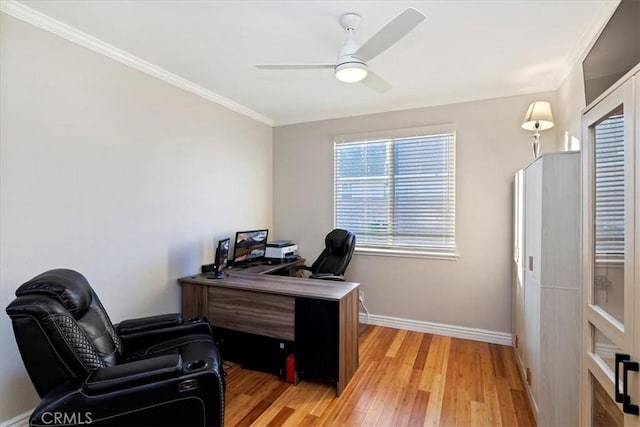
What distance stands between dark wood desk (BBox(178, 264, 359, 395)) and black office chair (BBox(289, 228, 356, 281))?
72 cm

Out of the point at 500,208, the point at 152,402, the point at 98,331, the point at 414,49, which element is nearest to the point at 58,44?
the point at 98,331

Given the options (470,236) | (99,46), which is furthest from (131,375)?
(470,236)

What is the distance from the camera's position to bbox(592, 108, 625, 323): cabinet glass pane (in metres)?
1.08

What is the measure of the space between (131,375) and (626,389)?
195 cm

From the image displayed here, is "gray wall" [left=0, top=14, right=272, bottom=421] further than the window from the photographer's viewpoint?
No

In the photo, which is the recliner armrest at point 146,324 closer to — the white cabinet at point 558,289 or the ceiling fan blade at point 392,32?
the ceiling fan blade at point 392,32

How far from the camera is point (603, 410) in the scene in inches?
47.3

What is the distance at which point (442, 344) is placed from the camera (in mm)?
3314

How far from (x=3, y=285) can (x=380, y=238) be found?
3348mm

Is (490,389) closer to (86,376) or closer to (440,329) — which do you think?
(440,329)

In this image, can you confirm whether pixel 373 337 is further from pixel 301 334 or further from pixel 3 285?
pixel 3 285

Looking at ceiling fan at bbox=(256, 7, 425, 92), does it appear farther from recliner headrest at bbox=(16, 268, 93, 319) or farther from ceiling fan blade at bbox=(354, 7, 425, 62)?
recliner headrest at bbox=(16, 268, 93, 319)

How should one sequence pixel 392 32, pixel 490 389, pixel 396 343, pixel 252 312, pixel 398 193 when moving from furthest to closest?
pixel 398 193 < pixel 396 343 < pixel 252 312 < pixel 490 389 < pixel 392 32

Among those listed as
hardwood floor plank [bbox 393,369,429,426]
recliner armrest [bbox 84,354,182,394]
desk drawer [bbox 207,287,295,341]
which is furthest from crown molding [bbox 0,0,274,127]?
hardwood floor plank [bbox 393,369,429,426]
